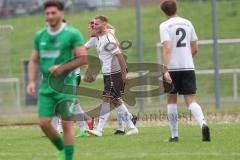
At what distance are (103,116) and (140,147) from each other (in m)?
3.00

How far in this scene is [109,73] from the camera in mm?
15914

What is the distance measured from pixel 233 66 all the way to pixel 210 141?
11.3 meters

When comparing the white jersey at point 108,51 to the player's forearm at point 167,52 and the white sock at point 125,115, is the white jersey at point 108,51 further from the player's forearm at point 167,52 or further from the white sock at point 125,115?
the player's forearm at point 167,52

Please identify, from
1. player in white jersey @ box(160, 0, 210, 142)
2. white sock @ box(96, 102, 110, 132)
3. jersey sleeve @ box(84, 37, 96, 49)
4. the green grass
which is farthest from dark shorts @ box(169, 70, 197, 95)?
jersey sleeve @ box(84, 37, 96, 49)

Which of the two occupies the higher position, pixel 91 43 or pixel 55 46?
pixel 91 43

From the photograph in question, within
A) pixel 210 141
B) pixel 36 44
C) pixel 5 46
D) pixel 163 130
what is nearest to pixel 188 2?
pixel 5 46

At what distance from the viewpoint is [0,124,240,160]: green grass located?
37.8ft

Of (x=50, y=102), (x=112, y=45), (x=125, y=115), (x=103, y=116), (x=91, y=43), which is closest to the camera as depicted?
(x=50, y=102)

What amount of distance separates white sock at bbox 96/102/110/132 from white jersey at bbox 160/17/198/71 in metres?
2.82

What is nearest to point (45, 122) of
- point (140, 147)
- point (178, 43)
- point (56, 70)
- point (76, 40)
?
point (56, 70)

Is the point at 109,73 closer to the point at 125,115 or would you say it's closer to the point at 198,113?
the point at 125,115

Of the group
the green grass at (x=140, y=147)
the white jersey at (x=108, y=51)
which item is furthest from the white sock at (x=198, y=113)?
the white jersey at (x=108, y=51)

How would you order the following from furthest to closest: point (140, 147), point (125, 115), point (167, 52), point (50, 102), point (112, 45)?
point (125, 115) < point (112, 45) < point (167, 52) < point (140, 147) < point (50, 102)

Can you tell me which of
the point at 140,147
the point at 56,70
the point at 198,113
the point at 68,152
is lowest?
the point at 140,147
